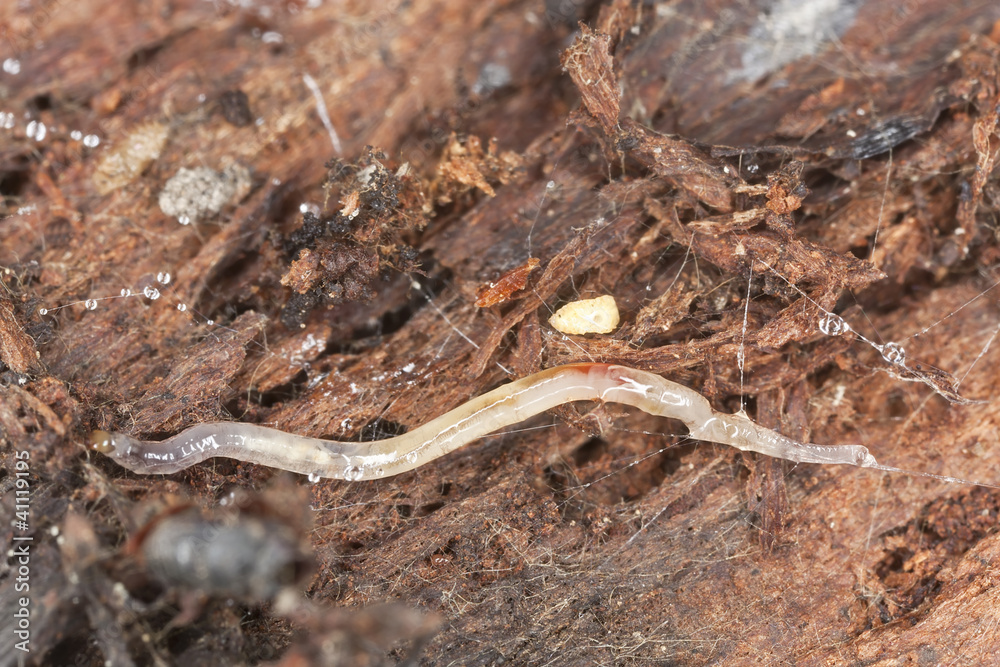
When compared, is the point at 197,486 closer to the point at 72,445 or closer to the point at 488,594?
the point at 72,445

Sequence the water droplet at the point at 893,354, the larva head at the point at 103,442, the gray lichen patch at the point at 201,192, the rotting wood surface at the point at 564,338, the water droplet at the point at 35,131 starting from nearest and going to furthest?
the larva head at the point at 103,442 → the rotting wood surface at the point at 564,338 → the water droplet at the point at 893,354 → the gray lichen patch at the point at 201,192 → the water droplet at the point at 35,131

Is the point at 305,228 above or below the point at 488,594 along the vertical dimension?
above

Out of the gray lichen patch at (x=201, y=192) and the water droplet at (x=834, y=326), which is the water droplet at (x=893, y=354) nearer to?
the water droplet at (x=834, y=326)

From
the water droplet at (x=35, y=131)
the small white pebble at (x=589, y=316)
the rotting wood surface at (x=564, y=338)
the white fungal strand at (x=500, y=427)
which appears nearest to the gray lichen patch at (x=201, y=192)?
the rotting wood surface at (x=564, y=338)

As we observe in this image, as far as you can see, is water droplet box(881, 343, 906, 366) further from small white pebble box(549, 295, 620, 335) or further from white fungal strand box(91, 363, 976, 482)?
small white pebble box(549, 295, 620, 335)

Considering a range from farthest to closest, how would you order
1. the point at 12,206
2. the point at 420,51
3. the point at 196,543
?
the point at 420,51
the point at 12,206
the point at 196,543

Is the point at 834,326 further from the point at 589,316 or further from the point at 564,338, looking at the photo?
the point at 564,338

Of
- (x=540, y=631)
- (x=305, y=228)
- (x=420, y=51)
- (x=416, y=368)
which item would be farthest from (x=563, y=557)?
(x=420, y=51)
